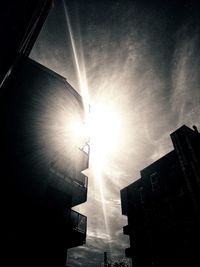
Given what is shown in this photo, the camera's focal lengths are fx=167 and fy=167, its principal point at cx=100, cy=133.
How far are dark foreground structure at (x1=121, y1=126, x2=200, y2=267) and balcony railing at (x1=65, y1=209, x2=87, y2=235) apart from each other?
650 cm

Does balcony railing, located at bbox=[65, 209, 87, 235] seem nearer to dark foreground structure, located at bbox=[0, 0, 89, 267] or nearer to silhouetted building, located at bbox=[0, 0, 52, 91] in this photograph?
dark foreground structure, located at bbox=[0, 0, 89, 267]

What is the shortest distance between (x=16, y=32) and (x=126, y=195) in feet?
69.1

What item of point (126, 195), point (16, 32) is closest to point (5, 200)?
point (16, 32)

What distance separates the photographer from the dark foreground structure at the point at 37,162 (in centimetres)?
780

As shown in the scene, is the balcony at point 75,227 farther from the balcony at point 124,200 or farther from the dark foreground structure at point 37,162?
the balcony at point 124,200

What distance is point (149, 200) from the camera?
16.3 m

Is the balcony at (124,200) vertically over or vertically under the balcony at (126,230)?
over

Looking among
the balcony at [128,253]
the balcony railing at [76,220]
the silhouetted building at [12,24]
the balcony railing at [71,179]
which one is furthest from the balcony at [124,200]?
the silhouetted building at [12,24]

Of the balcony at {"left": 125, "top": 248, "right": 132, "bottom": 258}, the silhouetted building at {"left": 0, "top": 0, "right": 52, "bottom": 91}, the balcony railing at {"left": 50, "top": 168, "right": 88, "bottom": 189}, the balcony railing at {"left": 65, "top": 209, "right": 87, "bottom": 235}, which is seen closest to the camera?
the silhouetted building at {"left": 0, "top": 0, "right": 52, "bottom": 91}

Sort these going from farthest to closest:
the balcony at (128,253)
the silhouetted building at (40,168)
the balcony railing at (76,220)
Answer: the balcony at (128,253), the balcony railing at (76,220), the silhouetted building at (40,168)

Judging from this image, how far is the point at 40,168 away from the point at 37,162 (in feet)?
1.40

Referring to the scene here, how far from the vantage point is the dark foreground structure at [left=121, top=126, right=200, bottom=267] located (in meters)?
10.8

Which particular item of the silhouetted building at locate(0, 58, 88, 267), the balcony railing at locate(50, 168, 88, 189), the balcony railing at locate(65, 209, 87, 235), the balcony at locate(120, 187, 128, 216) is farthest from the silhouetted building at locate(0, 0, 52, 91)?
the balcony at locate(120, 187, 128, 216)

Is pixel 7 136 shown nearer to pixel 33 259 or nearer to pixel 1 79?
pixel 1 79
